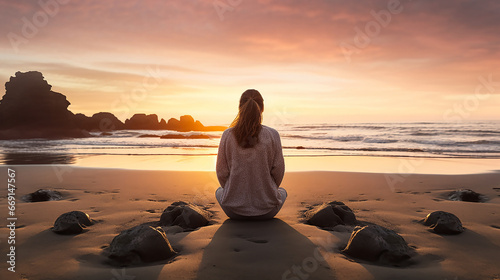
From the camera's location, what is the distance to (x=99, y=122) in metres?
59.4

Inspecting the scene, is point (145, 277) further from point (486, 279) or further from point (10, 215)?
point (10, 215)

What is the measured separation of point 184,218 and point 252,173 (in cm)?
98

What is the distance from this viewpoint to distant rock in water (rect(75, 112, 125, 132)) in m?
52.2

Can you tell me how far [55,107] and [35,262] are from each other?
49945 millimetres

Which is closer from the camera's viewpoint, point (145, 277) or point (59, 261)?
point (145, 277)

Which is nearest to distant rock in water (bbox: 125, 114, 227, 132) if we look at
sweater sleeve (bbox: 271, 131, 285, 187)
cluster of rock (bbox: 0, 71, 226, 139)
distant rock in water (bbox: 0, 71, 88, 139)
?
cluster of rock (bbox: 0, 71, 226, 139)

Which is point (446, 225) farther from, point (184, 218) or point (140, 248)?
point (140, 248)

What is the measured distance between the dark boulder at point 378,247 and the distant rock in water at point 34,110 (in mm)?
43982

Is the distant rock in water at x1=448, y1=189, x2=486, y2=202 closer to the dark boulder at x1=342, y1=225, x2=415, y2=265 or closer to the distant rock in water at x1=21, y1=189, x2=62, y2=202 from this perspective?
the dark boulder at x1=342, y1=225, x2=415, y2=265

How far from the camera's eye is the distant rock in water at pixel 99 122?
52.2 meters

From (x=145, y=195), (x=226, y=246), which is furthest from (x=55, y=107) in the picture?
(x=226, y=246)

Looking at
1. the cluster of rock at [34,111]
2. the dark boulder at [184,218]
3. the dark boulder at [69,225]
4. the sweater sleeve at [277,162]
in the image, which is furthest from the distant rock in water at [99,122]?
the sweater sleeve at [277,162]

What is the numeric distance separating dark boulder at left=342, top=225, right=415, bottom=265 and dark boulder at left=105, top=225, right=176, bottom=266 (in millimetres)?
1650

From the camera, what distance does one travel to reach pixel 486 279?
2414mm
